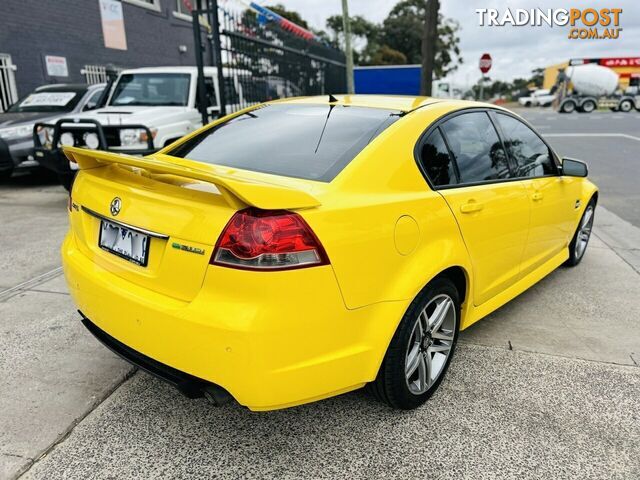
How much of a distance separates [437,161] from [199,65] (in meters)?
5.29

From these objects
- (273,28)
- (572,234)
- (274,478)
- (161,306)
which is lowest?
(274,478)

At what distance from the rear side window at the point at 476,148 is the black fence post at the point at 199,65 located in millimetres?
4789

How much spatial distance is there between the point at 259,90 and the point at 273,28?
1.24 m

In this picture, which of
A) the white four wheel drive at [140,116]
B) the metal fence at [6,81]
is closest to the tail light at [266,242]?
the white four wheel drive at [140,116]

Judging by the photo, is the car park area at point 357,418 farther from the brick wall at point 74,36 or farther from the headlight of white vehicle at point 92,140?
the brick wall at point 74,36

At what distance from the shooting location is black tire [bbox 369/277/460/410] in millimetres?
2389

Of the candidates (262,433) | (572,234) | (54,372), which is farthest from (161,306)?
(572,234)

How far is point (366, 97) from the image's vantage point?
131 inches

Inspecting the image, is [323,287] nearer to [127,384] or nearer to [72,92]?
[127,384]

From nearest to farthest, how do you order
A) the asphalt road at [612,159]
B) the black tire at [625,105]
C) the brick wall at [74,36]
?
the asphalt road at [612,159] < the brick wall at [74,36] < the black tire at [625,105]

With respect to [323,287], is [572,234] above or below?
below

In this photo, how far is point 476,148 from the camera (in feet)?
10.3

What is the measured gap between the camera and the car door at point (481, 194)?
2756 mm

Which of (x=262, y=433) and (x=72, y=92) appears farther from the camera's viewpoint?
(x=72, y=92)
